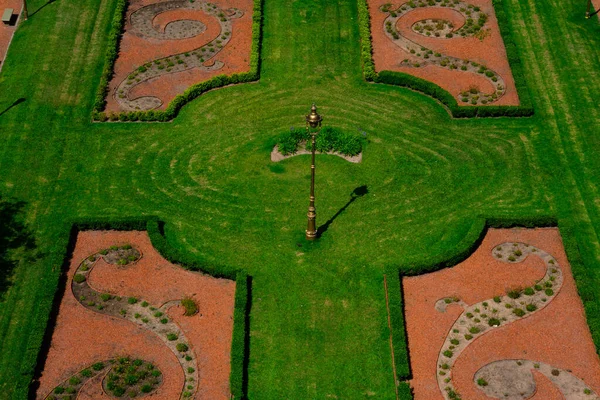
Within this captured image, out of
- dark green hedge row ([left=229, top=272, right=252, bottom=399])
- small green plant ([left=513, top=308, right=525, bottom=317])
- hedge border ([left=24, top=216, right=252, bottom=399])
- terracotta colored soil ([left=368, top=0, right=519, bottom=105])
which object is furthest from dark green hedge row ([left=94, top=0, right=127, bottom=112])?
small green plant ([left=513, top=308, right=525, bottom=317])

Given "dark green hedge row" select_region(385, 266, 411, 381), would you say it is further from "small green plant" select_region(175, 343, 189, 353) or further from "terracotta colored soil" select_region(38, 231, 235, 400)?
"small green plant" select_region(175, 343, 189, 353)

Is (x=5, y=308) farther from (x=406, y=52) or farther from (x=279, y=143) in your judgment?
(x=406, y=52)

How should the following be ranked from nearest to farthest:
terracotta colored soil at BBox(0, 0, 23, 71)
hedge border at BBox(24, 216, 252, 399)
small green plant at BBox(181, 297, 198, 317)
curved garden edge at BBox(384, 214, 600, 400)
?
hedge border at BBox(24, 216, 252, 399)
curved garden edge at BBox(384, 214, 600, 400)
small green plant at BBox(181, 297, 198, 317)
terracotta colored soil at BBox(0, 0, 23, 71)

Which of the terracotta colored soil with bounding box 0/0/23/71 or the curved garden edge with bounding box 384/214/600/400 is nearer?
the curved garden edge with bounding box 384/214/600/400

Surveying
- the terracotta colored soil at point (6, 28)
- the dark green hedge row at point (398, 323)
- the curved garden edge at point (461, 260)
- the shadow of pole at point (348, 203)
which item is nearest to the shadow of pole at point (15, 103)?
the terracotta colored soil at point (6, 28)

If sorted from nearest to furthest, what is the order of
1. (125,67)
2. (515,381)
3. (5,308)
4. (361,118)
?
(515,381) < (5,308) < (361,118) < (125,67)

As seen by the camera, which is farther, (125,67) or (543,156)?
(125,67)

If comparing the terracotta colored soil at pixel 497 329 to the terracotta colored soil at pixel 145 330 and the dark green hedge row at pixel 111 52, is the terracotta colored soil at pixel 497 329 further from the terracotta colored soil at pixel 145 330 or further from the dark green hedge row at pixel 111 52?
the dark green hedge row at pixel 111 52

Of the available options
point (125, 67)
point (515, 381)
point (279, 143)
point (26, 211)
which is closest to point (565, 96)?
point (279, 143)
